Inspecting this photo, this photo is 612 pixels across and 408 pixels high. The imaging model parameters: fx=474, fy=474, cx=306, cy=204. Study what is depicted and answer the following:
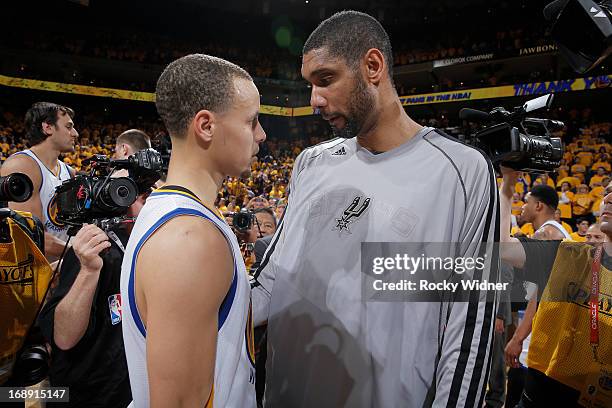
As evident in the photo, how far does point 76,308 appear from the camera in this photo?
1.84 meters

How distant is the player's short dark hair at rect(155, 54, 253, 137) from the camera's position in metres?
1.19

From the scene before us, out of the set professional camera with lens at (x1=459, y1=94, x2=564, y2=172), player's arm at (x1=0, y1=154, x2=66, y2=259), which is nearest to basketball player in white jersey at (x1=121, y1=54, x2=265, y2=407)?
professional camera with lens at (x1=459, y1=94, x2=564, y2=172)

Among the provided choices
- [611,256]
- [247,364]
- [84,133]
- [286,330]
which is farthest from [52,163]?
[84,133]

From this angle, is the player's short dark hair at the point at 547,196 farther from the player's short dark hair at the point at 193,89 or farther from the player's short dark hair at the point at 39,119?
the player's short dark hair at the point at 39,119

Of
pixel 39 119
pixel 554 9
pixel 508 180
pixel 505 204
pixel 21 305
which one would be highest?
pixel 554 9

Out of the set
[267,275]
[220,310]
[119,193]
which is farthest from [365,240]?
[119,193]

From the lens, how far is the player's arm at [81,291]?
1.79m

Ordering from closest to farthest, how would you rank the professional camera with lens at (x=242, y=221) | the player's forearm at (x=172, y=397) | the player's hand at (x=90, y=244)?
the player's forearm at (x=172, y=397) < the player's hand at (x=90, y=244) < the professional camera with lens at (x=242, y=221)

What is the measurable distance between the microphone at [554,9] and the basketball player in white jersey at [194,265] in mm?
1443

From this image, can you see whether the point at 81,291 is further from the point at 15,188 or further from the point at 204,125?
the point at 204,125

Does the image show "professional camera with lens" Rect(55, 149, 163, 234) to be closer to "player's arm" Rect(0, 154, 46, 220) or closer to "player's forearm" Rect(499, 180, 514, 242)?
"player's forearm" Rect(499, 180, 514, 242)

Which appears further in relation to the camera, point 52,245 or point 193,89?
point 52,245

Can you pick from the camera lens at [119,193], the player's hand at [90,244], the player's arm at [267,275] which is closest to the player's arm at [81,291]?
the player's hand at [90,244]

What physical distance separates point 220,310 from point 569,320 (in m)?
2.19
